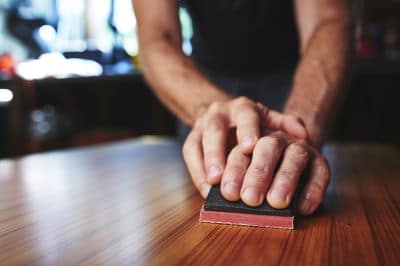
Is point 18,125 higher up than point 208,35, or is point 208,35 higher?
point 208,35

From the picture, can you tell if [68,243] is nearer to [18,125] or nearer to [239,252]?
[239,252]

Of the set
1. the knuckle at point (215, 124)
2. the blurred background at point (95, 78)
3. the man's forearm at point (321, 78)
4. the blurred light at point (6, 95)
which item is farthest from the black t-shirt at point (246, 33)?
the blurred light at point (6, 95)

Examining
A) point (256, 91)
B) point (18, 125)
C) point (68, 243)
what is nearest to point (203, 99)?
point (68, 243)

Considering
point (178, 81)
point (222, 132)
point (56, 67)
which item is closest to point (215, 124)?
point (222, 132)

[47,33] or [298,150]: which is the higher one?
[47,33]

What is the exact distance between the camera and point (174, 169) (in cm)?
88

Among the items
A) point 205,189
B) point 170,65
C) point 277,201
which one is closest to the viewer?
point 277,201

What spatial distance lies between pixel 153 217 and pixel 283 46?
0.99 m

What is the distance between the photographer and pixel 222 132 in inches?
Result: 24.0

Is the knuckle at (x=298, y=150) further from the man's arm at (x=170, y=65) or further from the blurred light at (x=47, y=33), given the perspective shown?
the blurred light at (x=47, y=33)

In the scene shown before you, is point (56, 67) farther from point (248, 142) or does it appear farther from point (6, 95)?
point (248, 142)

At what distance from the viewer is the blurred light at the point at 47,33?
330 cm

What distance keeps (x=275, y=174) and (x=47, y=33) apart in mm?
3118

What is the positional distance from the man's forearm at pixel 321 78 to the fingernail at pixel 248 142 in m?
0.17
